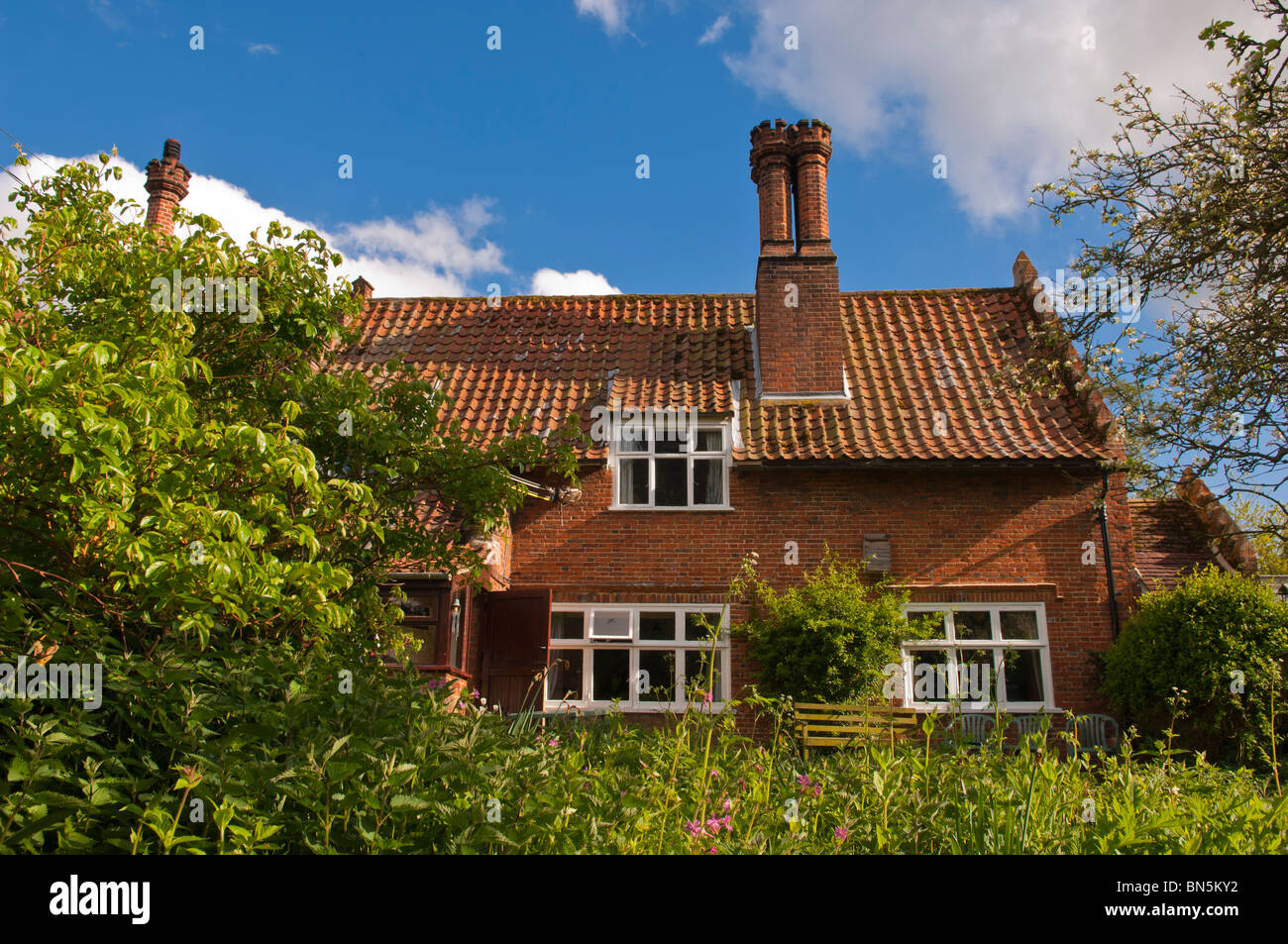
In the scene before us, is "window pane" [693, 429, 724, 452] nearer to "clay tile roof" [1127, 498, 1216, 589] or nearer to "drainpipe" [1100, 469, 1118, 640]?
"drainpipe" [1100, 469, 1118, 640]

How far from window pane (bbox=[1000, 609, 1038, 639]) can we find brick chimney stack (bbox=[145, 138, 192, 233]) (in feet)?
57.9

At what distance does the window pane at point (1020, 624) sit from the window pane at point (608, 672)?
19.6ft

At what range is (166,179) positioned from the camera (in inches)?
707

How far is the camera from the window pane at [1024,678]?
13.4m

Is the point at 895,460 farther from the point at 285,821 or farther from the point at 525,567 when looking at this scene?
the point at 285,821

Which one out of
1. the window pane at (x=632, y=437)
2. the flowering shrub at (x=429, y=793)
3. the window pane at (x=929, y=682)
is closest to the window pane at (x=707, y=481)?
the window pane at (x=632, y=437)

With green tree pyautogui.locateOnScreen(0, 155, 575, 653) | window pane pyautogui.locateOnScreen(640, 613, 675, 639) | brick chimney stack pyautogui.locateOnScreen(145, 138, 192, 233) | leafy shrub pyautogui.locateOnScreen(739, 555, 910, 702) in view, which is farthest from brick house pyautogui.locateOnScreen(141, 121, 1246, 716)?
brick chimney stack pyautogui.locateOnScreen(145, 138, 192, 233)

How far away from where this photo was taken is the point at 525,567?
14.0m

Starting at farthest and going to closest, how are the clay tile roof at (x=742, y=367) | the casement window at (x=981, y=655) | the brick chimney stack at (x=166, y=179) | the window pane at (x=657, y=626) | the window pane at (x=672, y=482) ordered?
the brick chimney stack at (x=166, y=179)
the window pane at (x=672, y=482)
the clay tile roof at (x=742, y=367)
the window pane at (x=657, y=626)
the casement window at (x=981, y=655)

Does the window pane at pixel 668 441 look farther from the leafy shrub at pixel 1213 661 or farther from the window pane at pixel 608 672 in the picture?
the leafy shrub at pixel 1213 661

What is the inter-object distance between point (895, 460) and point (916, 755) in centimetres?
1010

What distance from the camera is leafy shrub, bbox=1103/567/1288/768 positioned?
11125mm

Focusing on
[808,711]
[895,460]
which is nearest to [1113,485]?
[895,460]

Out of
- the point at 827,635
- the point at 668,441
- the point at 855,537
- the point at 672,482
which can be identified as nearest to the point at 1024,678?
the point at 855,537
